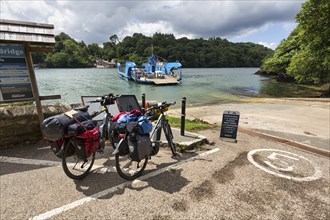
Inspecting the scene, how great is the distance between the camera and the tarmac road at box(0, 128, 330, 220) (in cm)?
273

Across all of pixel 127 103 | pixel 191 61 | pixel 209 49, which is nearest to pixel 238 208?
pixel 127 103

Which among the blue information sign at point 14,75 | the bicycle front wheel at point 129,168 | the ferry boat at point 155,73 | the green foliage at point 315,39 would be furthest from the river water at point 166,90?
the bicycle front wheel at point 129,168

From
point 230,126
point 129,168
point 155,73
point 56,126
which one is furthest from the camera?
point 155,73

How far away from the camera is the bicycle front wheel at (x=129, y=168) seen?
330 centimetres

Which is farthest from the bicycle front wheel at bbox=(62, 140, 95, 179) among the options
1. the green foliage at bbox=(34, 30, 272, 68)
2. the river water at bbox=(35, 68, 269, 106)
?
the green foliage at bbox=(34, 30, 272, 68)

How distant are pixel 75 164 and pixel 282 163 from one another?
4.31 metres

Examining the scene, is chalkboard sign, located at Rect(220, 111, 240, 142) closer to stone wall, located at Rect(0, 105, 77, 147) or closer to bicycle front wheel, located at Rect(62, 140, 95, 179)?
Answer: bicycle front wheel, located at Rect(62, 140, 95, 179)

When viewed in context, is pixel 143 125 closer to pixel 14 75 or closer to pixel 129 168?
pixel 129 168

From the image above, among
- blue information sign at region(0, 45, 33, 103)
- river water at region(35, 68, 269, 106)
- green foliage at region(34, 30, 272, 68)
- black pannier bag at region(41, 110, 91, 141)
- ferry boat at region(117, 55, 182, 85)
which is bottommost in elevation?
river water at region(35, 68, 269, 106)

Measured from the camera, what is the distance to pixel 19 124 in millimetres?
4672

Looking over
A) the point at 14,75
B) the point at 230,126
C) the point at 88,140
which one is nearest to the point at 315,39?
the point at 230,126

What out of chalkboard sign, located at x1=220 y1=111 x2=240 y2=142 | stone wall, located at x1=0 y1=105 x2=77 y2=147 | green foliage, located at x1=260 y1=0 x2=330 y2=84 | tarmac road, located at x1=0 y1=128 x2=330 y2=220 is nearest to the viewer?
tarmac road, located at x1=0 y1=128 x2=330 y2=220

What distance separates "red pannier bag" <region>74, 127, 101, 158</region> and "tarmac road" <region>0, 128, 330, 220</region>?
1.97ft

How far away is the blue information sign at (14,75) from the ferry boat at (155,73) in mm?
32562
